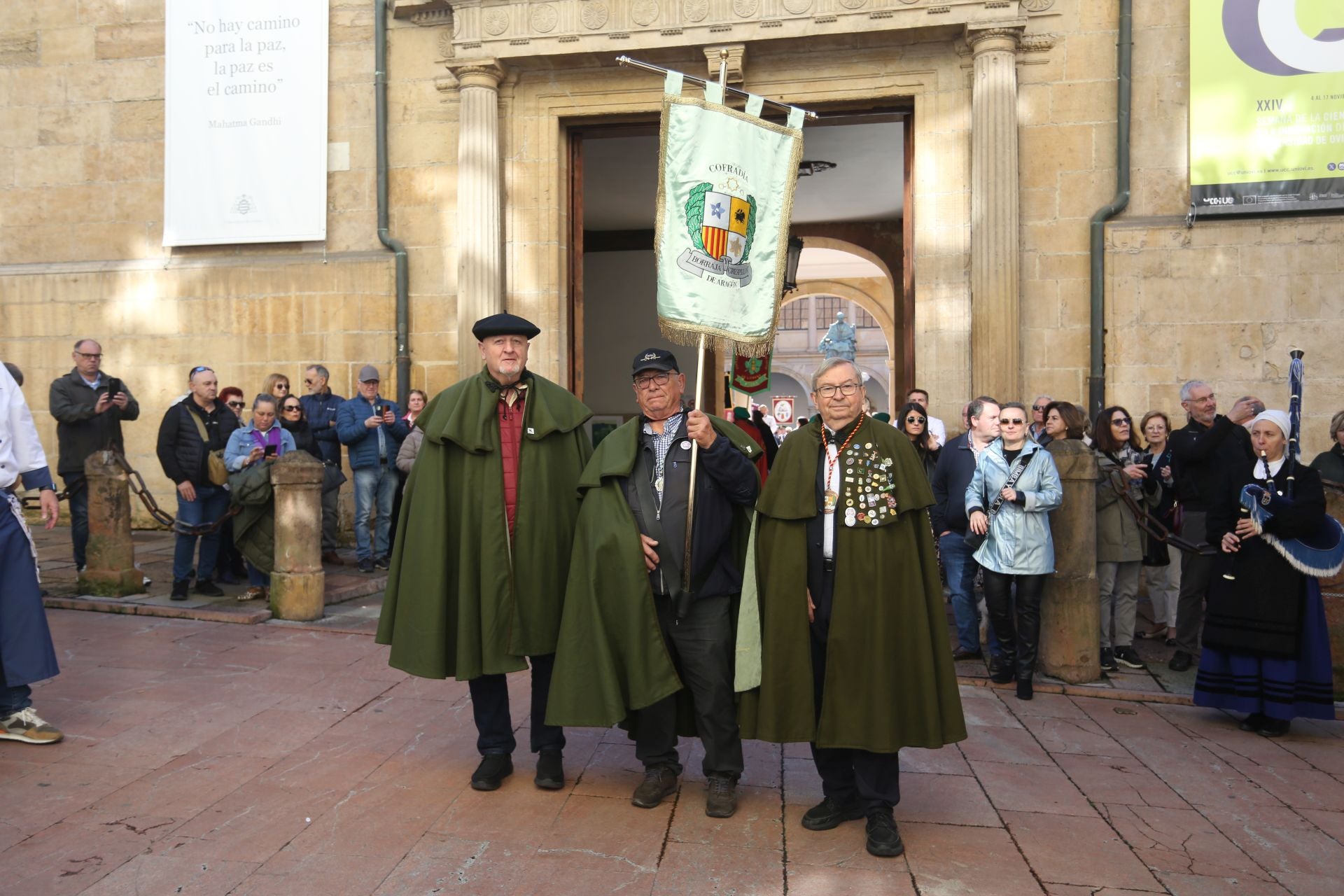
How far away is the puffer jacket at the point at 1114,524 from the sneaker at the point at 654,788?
3.63 m

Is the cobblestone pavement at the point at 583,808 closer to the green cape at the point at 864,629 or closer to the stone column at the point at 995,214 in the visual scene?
the green cape at the point at 864,629

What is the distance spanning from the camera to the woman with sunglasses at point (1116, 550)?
21.0ft

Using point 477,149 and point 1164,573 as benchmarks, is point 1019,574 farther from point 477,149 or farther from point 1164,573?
point 477,149

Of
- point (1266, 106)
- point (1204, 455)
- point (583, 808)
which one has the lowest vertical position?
point (583, 808)

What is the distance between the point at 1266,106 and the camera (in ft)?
28.1

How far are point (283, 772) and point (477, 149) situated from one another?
265 inches

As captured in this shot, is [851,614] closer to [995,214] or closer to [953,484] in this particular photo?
[953,484]

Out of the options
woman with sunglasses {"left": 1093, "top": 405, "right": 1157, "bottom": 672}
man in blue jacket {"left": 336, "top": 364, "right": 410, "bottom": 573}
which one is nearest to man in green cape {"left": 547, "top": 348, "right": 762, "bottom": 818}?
woman with sunglasses {"left": 1093, "top": 405, "right": 1157, "bottom": 672}

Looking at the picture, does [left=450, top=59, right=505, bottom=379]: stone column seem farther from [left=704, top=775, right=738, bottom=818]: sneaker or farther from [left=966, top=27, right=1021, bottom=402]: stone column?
[left=704, top=775, right=738, bottom=818]: sneaker

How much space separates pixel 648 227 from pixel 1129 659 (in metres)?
13.2

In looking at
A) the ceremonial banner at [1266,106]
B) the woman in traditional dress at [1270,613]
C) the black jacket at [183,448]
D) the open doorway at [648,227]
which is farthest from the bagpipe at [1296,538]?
the black jacket at [183,448]

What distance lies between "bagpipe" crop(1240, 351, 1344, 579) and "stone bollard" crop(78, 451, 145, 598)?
739cm

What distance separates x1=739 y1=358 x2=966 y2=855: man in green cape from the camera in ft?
12.0

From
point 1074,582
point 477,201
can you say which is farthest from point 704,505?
point 477,201
